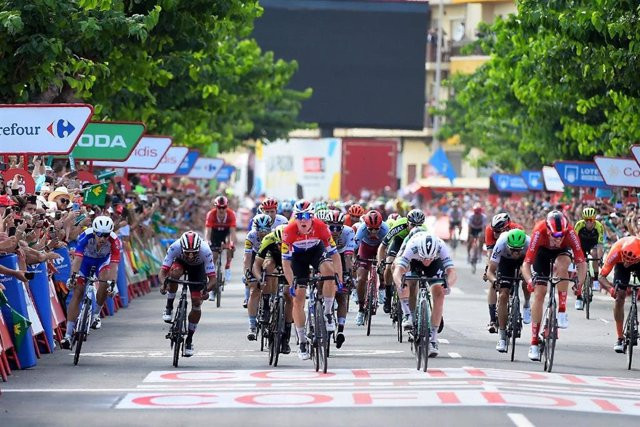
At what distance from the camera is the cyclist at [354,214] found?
2944 centimetres

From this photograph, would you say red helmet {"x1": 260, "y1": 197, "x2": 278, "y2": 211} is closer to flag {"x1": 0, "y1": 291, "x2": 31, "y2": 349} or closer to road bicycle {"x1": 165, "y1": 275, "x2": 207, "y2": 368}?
road bicycle {"x1": 165, "y1": 275, "x2": 207, "y2": 368}

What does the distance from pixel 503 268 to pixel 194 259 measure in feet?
12.7

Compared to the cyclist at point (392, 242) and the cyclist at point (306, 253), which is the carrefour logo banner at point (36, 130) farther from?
the cyclist at point (392, 242)

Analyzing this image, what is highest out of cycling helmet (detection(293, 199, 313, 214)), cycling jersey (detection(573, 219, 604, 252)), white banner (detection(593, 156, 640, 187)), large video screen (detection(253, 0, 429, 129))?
large video screen (detection(253, 0, 429, 129))

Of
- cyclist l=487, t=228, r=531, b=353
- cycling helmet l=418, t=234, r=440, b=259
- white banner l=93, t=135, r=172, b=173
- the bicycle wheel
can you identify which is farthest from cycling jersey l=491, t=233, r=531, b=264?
white banner l=93, t=135, r=172, b=173

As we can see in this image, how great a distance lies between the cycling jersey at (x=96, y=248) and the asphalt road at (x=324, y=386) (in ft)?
3.80

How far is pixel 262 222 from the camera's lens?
23906 mm

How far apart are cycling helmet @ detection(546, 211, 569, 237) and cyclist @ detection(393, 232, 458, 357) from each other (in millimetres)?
1170

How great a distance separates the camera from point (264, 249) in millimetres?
21672

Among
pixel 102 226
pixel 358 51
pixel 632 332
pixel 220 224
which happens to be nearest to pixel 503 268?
pixel 632 332

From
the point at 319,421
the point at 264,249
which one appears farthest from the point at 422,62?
the point at 319,421

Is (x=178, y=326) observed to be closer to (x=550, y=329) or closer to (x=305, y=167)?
(x=550, y=329)

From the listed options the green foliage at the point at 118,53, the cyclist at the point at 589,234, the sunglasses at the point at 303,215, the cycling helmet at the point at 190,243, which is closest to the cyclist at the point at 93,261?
the cycling helmet at the point at 190,243

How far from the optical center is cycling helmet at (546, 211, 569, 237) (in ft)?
70.0
